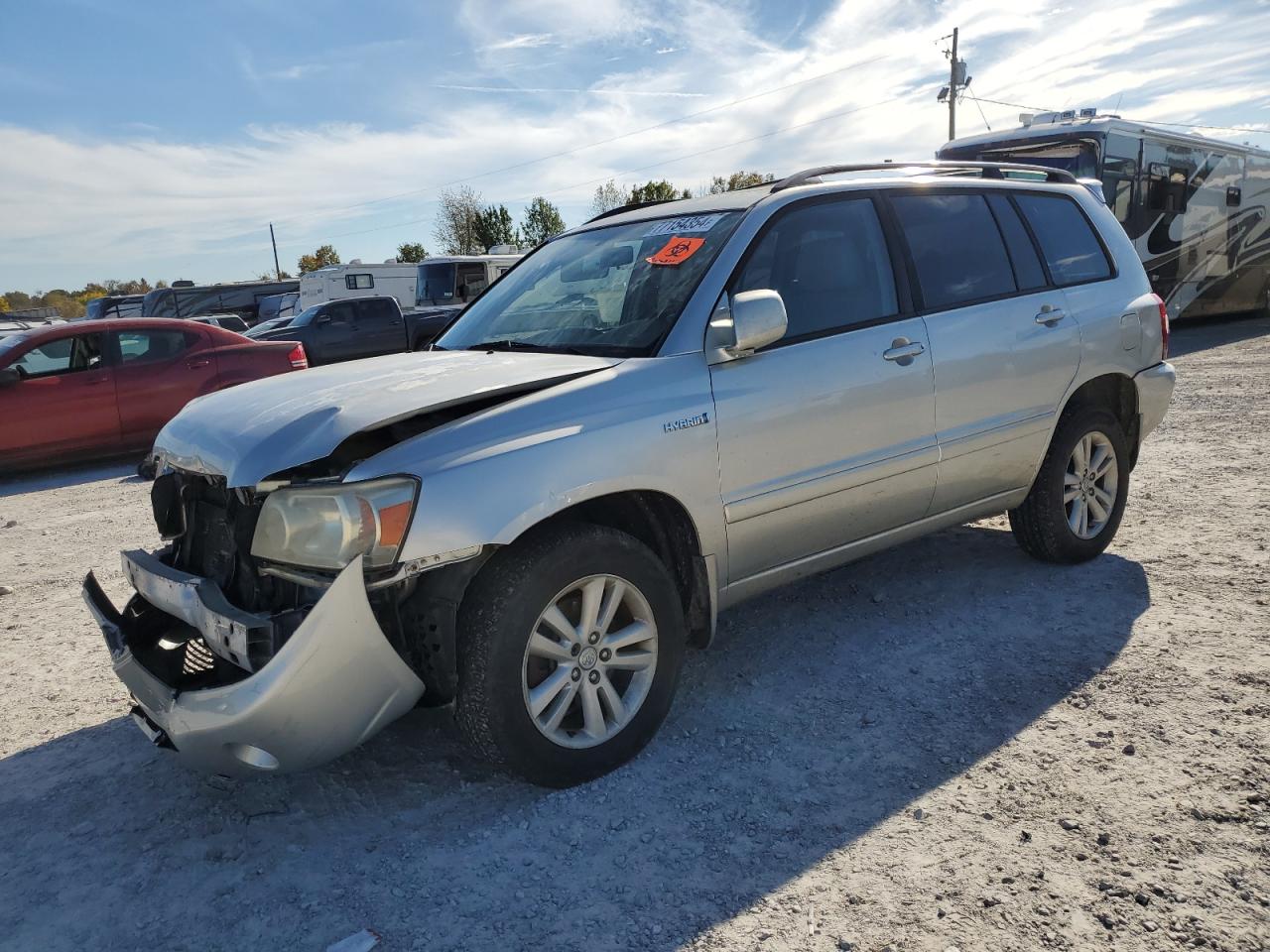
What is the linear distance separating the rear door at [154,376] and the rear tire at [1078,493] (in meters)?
8.51

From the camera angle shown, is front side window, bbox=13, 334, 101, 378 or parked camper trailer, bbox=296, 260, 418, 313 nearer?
front side window, bbox=13, 334, 101, 378

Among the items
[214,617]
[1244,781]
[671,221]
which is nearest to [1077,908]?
[1244,781]

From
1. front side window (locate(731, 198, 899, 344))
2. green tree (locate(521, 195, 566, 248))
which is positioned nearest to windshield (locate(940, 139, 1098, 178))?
front side window (locate(731, 198, 899, 344))

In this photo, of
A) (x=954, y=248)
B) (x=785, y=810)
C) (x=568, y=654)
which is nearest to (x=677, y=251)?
(x=954, y=248)

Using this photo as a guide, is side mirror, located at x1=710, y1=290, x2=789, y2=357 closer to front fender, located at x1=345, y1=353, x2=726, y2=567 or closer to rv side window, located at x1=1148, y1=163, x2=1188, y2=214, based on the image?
front fender, located at x1=345, y1=353, x2=726, y2=567

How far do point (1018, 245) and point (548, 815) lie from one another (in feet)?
11.0

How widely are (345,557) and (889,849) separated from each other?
5.68 feet

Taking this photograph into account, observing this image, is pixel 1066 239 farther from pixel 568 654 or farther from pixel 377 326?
pixel 377 326

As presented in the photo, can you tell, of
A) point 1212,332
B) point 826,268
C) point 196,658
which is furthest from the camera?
point 1212,332

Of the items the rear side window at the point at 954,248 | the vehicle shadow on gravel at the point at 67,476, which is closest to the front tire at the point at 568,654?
the rear side window at the point at 954,248

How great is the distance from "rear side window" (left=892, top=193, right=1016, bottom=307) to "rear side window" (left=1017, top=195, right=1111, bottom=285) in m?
0.34

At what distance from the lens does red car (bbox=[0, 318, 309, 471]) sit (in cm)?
907

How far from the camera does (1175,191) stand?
591 inches

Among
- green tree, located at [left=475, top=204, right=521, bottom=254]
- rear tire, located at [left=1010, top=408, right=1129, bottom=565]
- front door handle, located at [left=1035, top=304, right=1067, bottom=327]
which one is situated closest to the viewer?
front door handle, located at [left=1035, top=304, right=1067, bottom=327]
